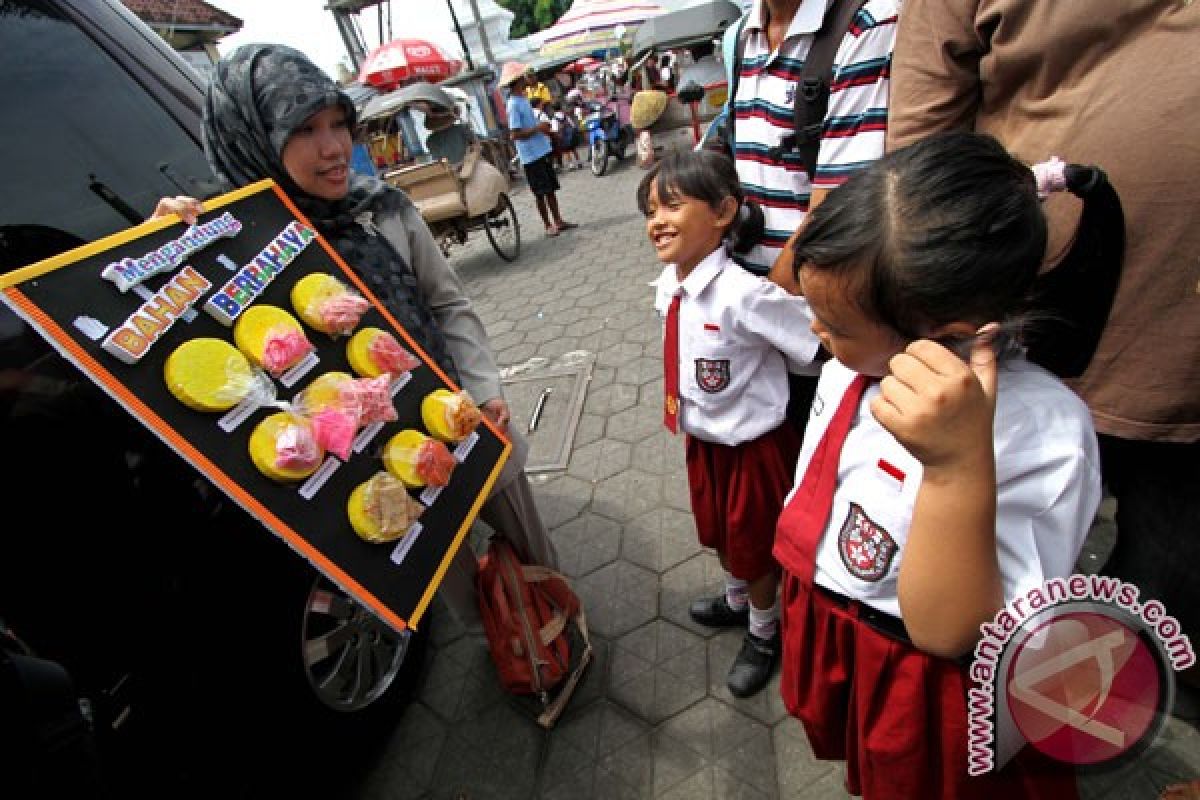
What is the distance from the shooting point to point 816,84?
1.43 metres

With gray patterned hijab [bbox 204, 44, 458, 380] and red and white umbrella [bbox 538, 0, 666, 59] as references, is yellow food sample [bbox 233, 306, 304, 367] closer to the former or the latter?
gray patterned hijab [bbox 204, 44, 458, 380]

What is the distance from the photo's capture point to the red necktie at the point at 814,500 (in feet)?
3.30

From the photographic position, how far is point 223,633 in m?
1.37

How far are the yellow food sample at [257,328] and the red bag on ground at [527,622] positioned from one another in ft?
Result: 3.31

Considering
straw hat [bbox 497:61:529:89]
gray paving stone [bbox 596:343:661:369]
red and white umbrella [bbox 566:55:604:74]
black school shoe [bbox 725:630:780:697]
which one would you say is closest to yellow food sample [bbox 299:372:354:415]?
black school shoe [bbox 725:630:780:697]

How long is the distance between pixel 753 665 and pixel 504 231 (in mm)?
6956

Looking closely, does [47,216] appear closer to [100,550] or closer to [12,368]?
[12,368]

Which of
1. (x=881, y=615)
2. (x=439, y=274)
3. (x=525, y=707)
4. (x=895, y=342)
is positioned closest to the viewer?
(x=895, y=342)

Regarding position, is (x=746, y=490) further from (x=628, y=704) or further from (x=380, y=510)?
(x=380, y=510)

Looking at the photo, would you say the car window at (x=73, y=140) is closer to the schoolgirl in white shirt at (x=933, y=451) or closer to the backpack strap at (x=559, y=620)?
the backpack strap at (x=559, y=620)

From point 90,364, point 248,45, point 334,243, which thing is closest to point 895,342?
point 90,364

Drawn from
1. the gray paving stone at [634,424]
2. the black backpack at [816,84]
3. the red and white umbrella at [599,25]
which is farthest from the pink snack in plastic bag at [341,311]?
the red and white umbrella at [599,25]

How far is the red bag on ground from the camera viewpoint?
1854mm

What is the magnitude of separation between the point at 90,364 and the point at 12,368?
1.16ft
